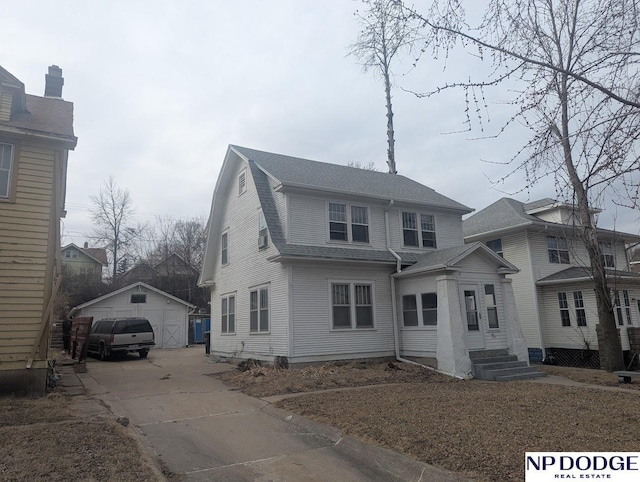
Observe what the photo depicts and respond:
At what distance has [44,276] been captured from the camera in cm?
988

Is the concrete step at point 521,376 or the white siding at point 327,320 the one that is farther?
the white siding at point 327,320

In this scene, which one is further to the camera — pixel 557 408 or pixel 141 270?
pixel 141 270

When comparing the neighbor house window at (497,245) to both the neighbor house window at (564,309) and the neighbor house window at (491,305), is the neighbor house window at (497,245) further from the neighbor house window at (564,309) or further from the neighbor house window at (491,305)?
the neighbor house window at (491,305)

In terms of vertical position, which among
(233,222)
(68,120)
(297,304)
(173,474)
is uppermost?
(68,120)

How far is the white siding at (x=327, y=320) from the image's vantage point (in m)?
13.6

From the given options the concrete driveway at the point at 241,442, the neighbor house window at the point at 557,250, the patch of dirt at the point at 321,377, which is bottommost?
the concrete driveway at the point at 241,442

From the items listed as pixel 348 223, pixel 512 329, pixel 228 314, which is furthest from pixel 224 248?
pixel 512 329

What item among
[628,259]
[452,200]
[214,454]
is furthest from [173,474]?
[628,259]

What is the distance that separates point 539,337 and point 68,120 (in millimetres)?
18798

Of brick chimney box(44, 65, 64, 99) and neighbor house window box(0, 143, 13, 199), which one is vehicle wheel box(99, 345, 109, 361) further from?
neighbor house window box(0, 143, 13, 199)

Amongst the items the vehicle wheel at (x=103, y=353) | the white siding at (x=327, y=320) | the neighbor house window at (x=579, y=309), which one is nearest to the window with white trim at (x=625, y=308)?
the neighbor house window at (x=579, y=309)

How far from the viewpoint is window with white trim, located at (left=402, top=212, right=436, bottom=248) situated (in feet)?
54.4

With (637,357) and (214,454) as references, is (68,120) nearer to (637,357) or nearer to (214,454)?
(214,454)

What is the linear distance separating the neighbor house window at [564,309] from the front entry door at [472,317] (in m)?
7.24
